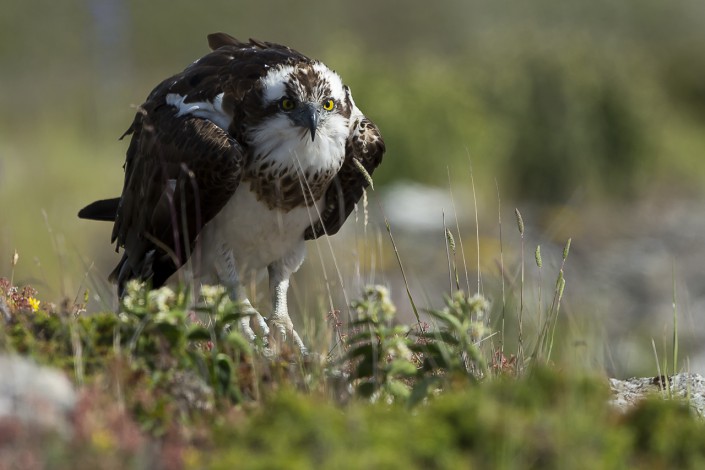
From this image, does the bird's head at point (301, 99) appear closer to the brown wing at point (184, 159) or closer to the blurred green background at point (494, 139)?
the brown wing at point (184, 159)

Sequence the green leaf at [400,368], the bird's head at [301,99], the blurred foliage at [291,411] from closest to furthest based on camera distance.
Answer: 1. the blurred foliage at [291,411]
2. the green leaf at [400,368]
3. the bird's head at [301,99]

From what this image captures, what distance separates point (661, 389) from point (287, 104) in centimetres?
213

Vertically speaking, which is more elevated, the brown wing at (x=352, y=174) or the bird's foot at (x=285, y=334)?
the brown wing at (x=352, y=174)

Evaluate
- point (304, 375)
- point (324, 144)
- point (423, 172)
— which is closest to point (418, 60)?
point (423, 172)

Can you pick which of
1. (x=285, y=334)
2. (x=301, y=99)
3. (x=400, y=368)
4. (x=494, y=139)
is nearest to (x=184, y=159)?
(x=301, y=99)

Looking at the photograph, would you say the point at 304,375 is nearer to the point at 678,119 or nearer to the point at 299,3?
the point at 678,119

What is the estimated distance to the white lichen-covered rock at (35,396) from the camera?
267cm

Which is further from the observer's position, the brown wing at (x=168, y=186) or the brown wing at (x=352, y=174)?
the brown wing at (x=352, y=174)

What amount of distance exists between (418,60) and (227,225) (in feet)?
37.6

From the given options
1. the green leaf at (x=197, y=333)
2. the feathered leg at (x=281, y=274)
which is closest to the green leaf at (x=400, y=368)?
the green leaf at (x=197, y=333)

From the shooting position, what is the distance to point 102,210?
21.0 feet

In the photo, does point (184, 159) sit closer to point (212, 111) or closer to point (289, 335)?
point (212, 111)

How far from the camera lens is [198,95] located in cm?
527

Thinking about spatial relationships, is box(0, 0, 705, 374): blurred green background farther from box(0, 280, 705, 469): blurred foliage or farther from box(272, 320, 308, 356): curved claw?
box(0, 280, 705, 469): blurred foliage
